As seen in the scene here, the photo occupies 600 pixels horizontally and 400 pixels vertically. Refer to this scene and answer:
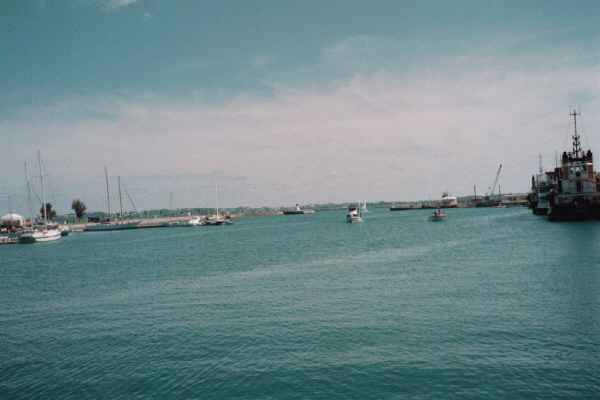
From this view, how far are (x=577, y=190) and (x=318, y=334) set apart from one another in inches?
3443

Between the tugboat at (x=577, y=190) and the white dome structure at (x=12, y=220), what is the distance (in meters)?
185

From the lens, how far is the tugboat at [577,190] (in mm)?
87506

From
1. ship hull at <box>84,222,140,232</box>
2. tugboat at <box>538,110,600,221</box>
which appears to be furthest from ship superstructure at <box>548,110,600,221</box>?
ship hull at <box>84,222,140,232</box>

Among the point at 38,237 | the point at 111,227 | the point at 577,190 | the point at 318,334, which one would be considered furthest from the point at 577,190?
the point at 111,227

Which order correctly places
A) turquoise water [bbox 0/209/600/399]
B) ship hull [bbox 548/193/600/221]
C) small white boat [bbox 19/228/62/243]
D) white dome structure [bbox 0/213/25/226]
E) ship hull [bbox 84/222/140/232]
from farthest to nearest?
ship hull [bbox 84/222/140/232], white dome structure [bbox 0/213/25/226], small white boat [bbox 19/228/62/243], ship hull [bbox 548/193/600/221], turquoise water [bbox 0/209/600/399]

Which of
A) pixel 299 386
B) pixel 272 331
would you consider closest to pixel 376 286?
pixel 272 331

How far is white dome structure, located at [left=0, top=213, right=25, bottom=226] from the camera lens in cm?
17549

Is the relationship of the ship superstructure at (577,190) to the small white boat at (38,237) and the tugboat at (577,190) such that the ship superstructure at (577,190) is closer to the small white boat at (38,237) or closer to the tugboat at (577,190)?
the tugboat at (577,190)

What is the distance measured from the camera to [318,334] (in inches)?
883

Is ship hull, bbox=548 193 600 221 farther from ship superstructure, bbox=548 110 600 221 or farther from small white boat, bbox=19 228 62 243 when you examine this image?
small white boat, bbox=19 228 62 243

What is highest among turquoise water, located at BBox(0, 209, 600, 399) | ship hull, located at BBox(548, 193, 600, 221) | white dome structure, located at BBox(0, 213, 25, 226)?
white dome structure, located at BBox(0, 213, 25, 226)

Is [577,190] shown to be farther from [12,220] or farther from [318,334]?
[12,220]

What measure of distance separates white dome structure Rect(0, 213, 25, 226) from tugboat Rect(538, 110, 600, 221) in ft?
608

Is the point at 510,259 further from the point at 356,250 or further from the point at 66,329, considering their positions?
the point at 66,329
